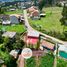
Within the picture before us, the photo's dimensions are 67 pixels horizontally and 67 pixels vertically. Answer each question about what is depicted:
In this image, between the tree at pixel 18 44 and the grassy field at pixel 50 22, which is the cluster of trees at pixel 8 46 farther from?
the grassy field at pixel 50 22

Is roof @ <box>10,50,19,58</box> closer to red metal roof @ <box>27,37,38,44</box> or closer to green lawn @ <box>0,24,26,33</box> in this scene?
red metal roof @ <box>27,37,38,44</box>

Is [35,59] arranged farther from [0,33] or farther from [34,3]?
[34,3]

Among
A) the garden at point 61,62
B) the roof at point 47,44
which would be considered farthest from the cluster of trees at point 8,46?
the garden at point 61,62

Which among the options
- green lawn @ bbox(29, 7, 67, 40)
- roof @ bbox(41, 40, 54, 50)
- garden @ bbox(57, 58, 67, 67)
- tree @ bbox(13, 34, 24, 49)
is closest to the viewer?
garden @ bbox(57, 58, 67, 67)

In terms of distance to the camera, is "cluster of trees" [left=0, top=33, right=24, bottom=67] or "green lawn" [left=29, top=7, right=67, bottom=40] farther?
"green lawn" [left=29, top=7, right=67, bottom=40]

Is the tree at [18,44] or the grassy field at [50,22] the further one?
the grassy field at [50,22]

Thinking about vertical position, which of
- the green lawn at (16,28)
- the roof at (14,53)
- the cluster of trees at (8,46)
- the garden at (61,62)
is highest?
the cluster of trees at (8,46)

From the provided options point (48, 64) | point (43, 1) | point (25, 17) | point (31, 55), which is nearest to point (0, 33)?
point (31, 55)

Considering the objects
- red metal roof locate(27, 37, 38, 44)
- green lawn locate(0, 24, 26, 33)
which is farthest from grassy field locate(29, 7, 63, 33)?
red metal roof locate(27, 37, 38, 44)

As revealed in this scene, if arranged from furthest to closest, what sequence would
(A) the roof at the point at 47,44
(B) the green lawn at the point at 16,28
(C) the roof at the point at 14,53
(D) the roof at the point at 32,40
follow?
(B) the green lawn at the point at 16,28 → (D) the roof at the point at 32,40 → (A) the roof at the point at 47,44 → (C) the roof at the point at 14,53

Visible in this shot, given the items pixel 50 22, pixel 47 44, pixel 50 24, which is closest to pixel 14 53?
pixel 47 44

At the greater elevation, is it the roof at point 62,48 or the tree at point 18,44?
the roof at point 62,48

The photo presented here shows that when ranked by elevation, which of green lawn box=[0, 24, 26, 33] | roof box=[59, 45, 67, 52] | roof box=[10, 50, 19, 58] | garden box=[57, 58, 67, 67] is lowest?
green lawn box=[0, 24, 26, 33]
